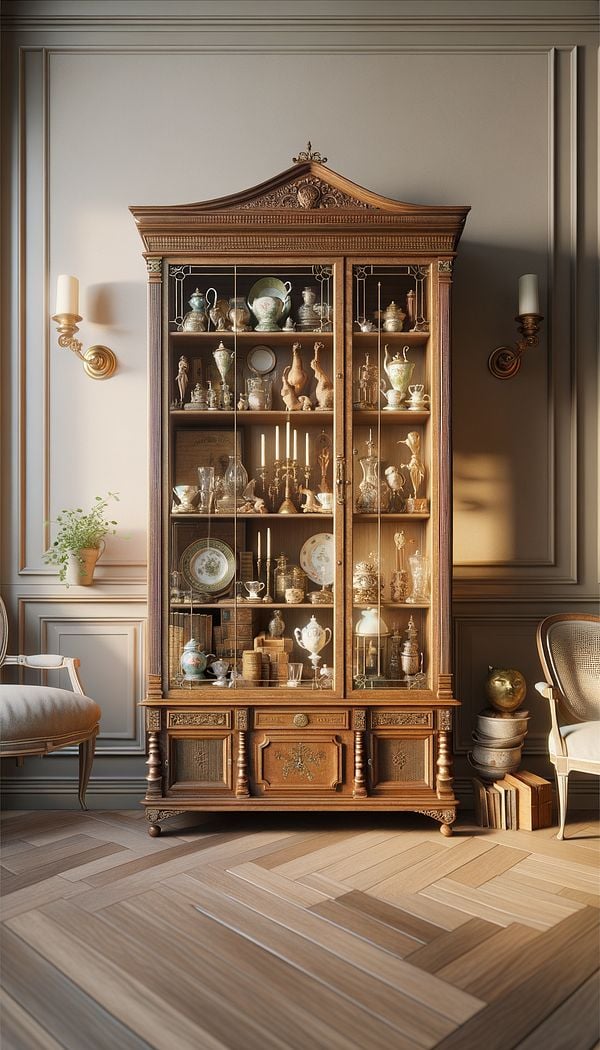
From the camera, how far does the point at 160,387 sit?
293 cm

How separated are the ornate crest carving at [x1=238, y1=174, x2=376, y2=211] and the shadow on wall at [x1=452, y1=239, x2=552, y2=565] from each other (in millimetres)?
771

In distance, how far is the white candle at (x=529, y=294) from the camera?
3191 mm

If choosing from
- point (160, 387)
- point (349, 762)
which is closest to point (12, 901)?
point (349, 762)

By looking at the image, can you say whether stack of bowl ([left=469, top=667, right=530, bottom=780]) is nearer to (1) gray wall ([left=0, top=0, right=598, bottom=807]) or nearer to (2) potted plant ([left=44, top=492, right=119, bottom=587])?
(1) gray wall ([left=0, top=0, right=598, bottom=807])

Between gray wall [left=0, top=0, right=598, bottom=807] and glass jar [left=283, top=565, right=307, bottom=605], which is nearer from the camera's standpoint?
glass jar [left=283, top=565, right=307, bottom=605]

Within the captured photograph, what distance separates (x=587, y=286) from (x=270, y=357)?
1617 mm

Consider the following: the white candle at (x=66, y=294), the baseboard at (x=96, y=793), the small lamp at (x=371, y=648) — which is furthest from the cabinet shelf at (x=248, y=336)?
the baseboard at (x=96, y=793)

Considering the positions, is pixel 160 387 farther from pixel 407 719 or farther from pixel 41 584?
pixel 407 719

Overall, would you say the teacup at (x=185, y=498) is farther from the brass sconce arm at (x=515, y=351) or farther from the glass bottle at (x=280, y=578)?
the brass sconce arm at (x=515, y=351)

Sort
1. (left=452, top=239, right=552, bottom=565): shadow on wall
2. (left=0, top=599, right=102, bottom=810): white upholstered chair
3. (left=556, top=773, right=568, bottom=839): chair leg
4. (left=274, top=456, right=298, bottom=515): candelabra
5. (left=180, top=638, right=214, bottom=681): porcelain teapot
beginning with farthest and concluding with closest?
(left=452, top=239, right=552, bottom=565): shadow on wall, (left=274, top=456, right=298, bottom=515): candelabra, (left=180, top=638, right=214, bottom=681): porcelain teapot, (left=556, top=773, right=568, bottom=839): chair leg, (left=0, top=599, right=102, bottom=810): white upholstered chair

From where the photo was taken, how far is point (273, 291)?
119 inches

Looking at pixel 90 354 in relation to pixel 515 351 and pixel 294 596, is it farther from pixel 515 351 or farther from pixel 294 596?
pixel 515 351

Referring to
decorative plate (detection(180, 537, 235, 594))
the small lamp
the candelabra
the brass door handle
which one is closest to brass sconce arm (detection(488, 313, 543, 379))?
the brass door handle

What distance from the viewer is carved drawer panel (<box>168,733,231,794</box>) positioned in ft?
9.39
